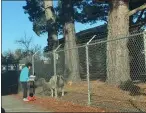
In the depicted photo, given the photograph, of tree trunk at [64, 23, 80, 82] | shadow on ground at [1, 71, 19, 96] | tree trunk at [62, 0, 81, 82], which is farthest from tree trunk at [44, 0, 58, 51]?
tree trunk at [64, 23, 80, 82]

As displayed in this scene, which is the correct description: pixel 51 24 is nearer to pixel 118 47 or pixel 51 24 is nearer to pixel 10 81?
pixel 10 81

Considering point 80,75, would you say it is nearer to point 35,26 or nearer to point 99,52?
point 99,52

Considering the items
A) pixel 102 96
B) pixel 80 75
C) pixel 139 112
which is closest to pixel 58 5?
pixel 80 75

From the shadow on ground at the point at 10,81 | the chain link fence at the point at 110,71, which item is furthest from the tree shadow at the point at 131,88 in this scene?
the shadow on ground at the point at 10,81

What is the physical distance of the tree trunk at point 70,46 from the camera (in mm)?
23786

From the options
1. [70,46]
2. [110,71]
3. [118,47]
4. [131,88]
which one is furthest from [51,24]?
[131,88]

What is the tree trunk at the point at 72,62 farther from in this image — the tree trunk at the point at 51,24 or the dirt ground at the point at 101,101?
the dirt ground at the point at 101,101

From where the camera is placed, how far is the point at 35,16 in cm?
3828

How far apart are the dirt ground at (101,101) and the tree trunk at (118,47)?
1.77 feet

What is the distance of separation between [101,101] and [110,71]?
294 cm

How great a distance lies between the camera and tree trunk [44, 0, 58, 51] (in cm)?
2992

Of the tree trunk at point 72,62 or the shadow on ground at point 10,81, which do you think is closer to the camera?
the tree trunk at point 72,62

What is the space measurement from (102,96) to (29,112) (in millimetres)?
3049

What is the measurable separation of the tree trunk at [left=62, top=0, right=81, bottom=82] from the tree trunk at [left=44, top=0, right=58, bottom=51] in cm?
188
